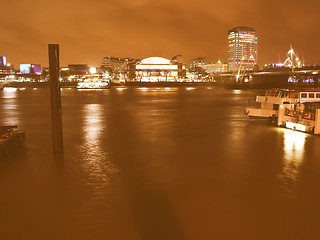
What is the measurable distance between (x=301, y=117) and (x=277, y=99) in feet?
9.63

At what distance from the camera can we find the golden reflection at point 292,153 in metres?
8.66

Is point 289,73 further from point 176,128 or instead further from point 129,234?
point 129,234

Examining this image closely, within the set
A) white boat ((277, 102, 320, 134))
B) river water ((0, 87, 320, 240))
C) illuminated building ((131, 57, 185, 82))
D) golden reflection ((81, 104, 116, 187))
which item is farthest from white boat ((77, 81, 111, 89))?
river water ((0, 87, 320, 240))

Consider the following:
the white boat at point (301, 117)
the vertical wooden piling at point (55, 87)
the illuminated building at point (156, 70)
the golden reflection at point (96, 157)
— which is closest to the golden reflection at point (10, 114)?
the golden reflection at point (96, 157)

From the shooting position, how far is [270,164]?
31.2ft

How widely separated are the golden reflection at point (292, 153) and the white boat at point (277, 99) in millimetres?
2584

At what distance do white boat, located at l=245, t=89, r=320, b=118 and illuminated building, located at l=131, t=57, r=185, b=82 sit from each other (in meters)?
122

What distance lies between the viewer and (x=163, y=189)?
7355mm

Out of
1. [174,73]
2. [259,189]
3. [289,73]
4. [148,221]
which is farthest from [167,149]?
[174,73]

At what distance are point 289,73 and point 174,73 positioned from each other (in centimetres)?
5884

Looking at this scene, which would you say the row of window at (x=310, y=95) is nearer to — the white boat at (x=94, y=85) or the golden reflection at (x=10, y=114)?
the golden reflection at (x=10, y=114)

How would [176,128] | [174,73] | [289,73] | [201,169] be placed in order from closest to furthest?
[201,169] < [176,128] < [289,73] < [174,73]

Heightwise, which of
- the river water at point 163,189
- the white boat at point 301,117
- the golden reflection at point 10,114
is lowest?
the river water at point 163,189

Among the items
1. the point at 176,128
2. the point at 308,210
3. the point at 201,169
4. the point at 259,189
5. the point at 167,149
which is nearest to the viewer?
the point at 308,210
